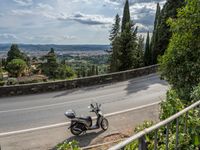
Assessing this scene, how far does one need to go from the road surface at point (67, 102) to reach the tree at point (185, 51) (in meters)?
4.39

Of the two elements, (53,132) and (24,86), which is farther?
(24,86)

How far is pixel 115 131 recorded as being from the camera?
11773mm

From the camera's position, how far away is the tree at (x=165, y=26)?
33219mm

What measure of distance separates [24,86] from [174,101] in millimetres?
13325

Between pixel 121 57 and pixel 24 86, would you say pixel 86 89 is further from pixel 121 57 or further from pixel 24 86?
A: pixel 121 57

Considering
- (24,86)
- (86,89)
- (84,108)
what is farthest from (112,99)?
(24,86)

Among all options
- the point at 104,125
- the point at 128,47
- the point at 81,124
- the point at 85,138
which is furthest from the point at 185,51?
the point at 128,47

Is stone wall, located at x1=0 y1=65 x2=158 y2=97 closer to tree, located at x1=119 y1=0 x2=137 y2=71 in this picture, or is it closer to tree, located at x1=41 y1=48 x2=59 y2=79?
tree, located at x1=119 y1=0 x2=137 y2=71

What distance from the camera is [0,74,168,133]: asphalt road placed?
13250 mm

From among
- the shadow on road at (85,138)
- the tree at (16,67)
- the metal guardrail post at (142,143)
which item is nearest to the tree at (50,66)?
the tree at (16,67)

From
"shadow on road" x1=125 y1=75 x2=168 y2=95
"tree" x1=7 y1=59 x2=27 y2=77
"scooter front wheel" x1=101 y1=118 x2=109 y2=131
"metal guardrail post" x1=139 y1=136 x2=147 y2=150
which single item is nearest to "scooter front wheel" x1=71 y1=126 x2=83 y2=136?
"scooter front wheel" x1=101 y1=118 x2=109 y2=131

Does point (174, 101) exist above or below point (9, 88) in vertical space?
above

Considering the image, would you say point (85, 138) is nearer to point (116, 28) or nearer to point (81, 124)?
point (81, 124)

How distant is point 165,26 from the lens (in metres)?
35.7
